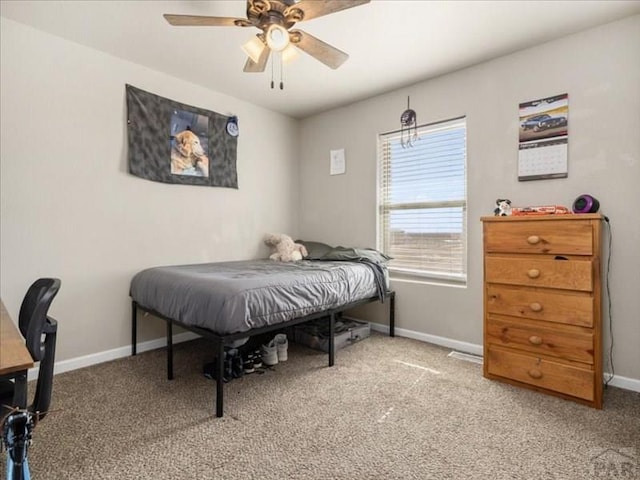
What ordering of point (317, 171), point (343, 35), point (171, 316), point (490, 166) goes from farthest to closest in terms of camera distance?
1. point (317, 171)
2. point (490, 166)
3. point (343, 35)
4. point (171, 316)

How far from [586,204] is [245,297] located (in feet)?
7.44

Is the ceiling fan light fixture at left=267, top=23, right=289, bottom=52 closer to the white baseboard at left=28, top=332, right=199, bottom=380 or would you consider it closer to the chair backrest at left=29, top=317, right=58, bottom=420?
the chair backrest at left=29, top=317, right=58, bottom=420

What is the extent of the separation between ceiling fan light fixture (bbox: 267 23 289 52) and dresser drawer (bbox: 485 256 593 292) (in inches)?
74.5

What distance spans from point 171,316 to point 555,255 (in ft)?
8.19

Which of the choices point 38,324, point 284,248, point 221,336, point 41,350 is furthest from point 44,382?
point 284,248

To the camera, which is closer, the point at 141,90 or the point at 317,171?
the point at 141,90

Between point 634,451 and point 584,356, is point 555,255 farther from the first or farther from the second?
point 634,451

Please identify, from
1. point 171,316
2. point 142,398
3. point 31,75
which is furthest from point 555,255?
point 31,75

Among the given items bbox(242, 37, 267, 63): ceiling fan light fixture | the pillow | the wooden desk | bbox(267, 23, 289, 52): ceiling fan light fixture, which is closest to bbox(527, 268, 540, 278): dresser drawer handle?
the pillow

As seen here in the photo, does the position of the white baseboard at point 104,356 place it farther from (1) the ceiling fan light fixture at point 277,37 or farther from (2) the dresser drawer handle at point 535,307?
(2) the dresser drawer handle at point 535,307

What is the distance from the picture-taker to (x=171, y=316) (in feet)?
7.55

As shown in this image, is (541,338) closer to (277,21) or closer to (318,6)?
(318,6)

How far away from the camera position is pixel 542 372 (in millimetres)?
2170

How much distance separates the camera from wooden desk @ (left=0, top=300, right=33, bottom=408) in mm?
859
